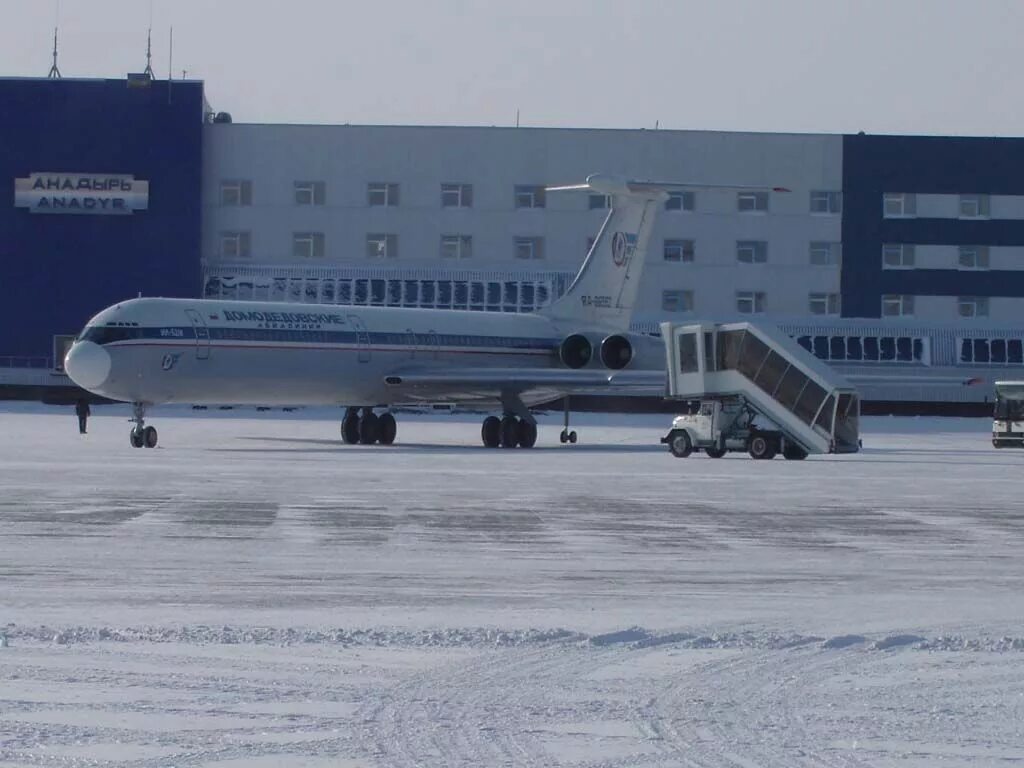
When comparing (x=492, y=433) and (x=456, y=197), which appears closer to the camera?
(x=492, y=433)

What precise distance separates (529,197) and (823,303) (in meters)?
13.1

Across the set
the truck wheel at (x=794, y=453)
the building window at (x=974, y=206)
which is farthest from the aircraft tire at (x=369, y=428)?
the building window at (x=974, y=206)

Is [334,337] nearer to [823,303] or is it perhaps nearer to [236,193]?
[236,193]

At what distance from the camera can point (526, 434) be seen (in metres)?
39.4

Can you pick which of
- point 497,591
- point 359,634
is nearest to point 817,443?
point 497,591

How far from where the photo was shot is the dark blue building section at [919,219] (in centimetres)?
7056

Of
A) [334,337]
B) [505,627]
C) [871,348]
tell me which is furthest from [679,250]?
[505,627]

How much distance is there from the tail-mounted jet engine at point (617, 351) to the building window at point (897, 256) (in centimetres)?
3077

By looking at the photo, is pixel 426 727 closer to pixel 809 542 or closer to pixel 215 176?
pixel 809 542

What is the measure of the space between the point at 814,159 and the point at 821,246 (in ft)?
12.1

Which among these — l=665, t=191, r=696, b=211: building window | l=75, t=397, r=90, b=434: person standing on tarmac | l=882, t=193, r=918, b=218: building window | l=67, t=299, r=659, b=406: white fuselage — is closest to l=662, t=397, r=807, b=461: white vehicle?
l=67, t=299, r=659, b=406: white fuselage

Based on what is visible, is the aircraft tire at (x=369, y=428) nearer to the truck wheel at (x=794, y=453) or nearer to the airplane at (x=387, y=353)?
the airplane at (x=387, y=353)

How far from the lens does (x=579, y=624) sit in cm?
993

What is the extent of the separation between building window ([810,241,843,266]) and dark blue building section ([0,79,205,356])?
25755 mm
